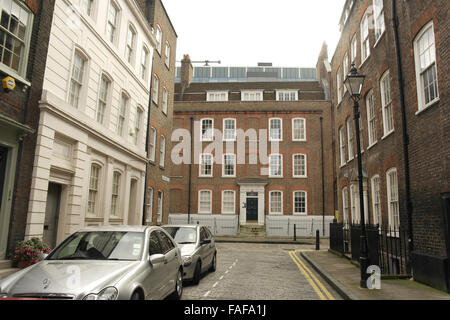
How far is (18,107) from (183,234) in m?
5.51

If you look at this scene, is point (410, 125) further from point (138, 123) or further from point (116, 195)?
point (138, 123)

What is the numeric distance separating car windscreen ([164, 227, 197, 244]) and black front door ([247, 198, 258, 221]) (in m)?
22.8

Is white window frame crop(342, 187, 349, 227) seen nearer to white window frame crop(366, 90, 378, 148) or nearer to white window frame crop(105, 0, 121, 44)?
white window frame crop(366, 90, 378, 148)

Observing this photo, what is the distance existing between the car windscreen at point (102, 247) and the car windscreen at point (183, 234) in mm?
3710

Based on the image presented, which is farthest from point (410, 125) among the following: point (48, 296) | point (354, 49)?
point (48, 296)

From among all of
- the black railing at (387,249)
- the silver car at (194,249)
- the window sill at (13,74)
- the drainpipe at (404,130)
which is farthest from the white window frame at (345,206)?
the window sill at (13,74)

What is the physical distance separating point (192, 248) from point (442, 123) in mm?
6978

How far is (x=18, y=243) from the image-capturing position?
855 centimetres

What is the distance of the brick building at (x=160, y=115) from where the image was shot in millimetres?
19625

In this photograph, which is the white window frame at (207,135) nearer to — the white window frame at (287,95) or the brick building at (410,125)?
the white window frame at (287,95)

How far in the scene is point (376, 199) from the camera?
14312mm

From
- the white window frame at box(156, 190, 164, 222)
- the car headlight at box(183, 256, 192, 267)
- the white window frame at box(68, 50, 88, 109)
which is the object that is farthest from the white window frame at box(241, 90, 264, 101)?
the car headlight at box(183, 256, 192, 267)
